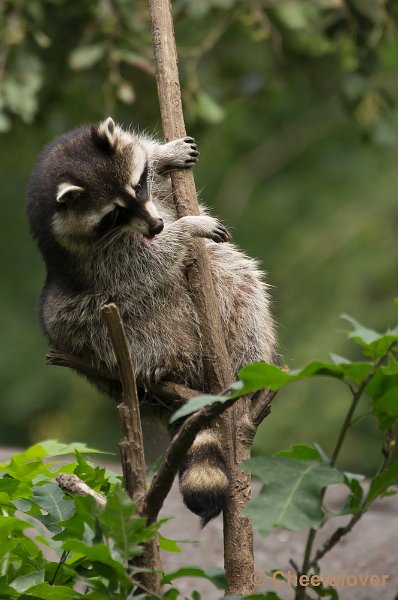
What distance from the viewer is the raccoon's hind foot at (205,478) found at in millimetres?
3650

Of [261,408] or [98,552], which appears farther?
[261,408]

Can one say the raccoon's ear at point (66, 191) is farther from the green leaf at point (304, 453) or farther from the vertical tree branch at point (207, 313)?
the green leaf at point (304, 453)

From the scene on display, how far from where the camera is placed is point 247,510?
94.3 inches

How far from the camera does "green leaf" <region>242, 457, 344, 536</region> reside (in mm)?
2373

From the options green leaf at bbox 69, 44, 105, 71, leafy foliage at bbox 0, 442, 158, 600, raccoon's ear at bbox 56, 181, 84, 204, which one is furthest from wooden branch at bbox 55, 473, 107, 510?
green leaf at bbox 69, 44, 105, 71

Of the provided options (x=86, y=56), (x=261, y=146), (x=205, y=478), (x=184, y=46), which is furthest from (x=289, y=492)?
(x=261, y=146)

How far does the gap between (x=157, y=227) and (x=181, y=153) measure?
0.32m

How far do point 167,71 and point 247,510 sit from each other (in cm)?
207

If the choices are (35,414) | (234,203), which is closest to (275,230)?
(234,203)

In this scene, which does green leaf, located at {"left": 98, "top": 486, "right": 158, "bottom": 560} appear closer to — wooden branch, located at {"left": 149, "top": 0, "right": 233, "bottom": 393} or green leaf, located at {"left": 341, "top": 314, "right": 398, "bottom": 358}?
green leaf, located at {"left": 341, "top": 314, "right": 398, "bottom": 358}

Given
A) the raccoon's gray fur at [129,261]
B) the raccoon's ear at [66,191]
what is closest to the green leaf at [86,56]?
the raccoon's gray fur at [129,261]

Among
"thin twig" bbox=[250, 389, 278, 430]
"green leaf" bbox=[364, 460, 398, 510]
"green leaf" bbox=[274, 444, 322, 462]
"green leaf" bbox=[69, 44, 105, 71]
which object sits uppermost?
"green leaf" bbox=[69, 44, 105, 71]

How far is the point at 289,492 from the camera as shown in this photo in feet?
8.01

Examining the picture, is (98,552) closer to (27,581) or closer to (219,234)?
(27,581)
